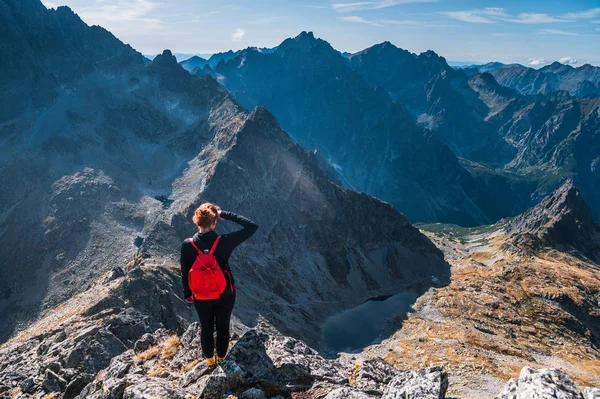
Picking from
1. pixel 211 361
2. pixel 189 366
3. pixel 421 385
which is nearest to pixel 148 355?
pixel 189 366

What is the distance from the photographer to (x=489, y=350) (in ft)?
316

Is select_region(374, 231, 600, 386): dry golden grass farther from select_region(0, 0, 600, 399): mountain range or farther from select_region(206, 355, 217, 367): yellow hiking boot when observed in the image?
select_region(206, 355, 217, 367): yellow hiking boot

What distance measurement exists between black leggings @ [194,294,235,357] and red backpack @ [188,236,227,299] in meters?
0.49

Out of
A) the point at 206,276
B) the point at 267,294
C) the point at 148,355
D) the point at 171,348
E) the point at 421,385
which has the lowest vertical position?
the point at 267,294

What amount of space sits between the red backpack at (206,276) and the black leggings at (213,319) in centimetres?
49

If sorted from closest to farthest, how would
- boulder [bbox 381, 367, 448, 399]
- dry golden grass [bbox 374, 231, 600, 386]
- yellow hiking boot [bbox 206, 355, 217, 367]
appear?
1. boulder [bbox 381, 367, 448, 399]
2. yellow hiking boot [bbox 206, 355, 217, 367]
3. dry golden grass [bbox 374, 231, 600, 386]

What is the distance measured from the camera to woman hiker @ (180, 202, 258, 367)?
14.7 meters

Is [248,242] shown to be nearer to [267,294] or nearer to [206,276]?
[267,294]

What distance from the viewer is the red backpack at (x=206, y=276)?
578 inches

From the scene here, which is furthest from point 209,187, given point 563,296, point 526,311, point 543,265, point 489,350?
point 543,265

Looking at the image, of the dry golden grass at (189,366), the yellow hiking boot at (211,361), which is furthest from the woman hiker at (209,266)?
the dry golden grass at (189,366)

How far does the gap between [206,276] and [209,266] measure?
40 centimetres

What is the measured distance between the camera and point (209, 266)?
14.8 meters

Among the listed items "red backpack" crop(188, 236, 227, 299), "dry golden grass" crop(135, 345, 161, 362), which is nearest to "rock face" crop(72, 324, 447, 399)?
"dry golden grass" crop(135, 345, 161, 362)
